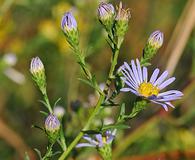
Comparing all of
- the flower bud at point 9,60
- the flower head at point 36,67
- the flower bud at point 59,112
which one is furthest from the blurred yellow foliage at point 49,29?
the flower head at point 36,67

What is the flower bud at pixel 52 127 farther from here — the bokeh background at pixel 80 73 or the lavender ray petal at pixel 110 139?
the bokeh background at pixel 80 73

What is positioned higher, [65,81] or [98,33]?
[98,33]

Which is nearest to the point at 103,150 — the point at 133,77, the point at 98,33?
the point at 133,77

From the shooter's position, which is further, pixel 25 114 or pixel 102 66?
pixel 102 66

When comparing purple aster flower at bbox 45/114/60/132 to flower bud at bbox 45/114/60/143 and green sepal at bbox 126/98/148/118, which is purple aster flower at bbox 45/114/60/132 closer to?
flower bud at bbox 45/114/60/143

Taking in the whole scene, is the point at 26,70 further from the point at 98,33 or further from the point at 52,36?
the point at 98,33

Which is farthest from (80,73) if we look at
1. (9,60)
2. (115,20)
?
(115,20)

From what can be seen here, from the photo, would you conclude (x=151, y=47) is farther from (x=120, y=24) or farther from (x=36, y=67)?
(x=36, y=67)
